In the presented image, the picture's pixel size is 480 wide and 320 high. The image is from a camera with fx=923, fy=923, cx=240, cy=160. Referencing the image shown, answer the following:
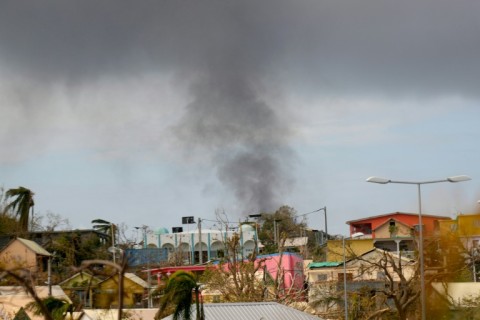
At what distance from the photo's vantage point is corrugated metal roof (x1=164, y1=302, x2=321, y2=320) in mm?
43188

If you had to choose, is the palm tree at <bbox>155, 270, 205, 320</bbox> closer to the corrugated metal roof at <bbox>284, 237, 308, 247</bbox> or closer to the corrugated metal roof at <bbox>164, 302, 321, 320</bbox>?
the corrugated metal roof at <bbox>164, 302, 321, 320</bbox>

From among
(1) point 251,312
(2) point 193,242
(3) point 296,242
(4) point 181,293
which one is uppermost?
(2) point 193,242

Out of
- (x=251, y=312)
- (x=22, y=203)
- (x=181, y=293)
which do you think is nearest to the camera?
(x=181, y=293)

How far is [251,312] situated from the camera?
44.4 meters

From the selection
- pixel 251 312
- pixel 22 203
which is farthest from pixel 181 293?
pixel 22 203

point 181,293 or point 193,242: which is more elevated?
point 193,242

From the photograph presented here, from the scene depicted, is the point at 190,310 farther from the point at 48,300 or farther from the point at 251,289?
the point at 251,289

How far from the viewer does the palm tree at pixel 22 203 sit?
96.2 meters

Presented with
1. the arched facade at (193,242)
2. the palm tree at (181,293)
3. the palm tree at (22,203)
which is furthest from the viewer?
the arched facade at (193,242)

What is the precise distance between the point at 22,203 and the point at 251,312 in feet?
189

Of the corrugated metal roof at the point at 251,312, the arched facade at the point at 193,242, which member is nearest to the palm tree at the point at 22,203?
the arched facade at the point at 193,242

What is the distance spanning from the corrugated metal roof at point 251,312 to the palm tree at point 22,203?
5532 centimetres

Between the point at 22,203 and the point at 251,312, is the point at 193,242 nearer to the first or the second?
the point at 22,203

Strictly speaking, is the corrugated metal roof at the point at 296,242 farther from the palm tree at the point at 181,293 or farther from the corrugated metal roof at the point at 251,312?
the palm tree at the point at 181,293
